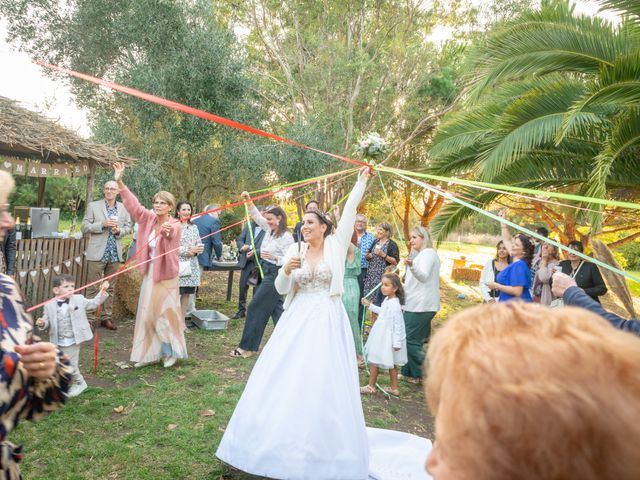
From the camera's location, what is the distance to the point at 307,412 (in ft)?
12.8

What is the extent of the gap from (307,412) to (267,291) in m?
3.60

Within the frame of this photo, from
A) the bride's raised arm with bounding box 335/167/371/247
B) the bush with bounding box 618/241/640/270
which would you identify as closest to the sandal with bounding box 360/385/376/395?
the bride's raised arm with bounding box 335/167/371/247

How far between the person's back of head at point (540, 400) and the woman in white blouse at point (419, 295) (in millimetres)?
5878

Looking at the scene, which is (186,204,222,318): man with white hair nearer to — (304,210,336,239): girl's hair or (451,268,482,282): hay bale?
(304,210,336,239): girl's hair

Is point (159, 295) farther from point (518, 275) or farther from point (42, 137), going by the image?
point (518, 275)

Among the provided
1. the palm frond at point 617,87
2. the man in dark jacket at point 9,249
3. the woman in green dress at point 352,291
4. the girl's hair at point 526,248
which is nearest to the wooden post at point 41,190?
the man in dark jacket at point 9,249

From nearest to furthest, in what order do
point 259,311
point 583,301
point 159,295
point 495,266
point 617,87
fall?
point 583,301 < point 617,87 < point 159,295 < point 259,311 < point 495,266

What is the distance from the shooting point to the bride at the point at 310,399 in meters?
3.81

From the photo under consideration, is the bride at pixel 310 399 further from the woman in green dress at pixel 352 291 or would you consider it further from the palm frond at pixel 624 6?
the palm frond at pixel 624 6

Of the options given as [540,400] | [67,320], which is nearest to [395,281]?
[67,320]

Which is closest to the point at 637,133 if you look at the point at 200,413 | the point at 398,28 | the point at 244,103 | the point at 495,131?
the point at 495,131

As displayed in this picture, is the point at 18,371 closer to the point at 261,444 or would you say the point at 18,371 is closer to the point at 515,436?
the point at 515,436

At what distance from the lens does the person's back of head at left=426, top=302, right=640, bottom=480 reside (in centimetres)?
69

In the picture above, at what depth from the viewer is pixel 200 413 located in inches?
210
